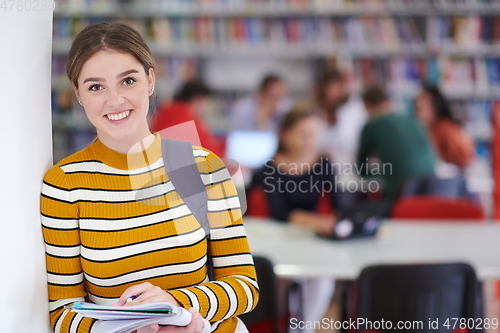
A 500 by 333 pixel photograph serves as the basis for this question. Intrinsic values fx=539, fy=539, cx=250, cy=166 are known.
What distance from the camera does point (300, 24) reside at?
215 inches

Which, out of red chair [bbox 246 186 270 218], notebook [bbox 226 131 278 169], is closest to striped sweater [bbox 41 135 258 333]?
red chair [bbox 246 186 270 218]

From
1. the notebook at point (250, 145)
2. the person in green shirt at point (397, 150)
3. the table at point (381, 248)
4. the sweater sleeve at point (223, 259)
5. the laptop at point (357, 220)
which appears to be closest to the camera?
the sweater sleeve at point (223, 259)

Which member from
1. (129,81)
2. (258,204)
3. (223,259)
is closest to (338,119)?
(258,204)

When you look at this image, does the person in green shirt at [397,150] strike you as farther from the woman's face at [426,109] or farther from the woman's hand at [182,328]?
the woman's hand at [182,328]

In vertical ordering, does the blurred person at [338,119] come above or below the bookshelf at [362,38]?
below

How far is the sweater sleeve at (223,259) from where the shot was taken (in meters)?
0.92

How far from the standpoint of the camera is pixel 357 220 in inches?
99.3

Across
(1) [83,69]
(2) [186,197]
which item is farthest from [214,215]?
(1) [83,69]

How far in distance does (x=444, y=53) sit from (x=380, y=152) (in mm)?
2010

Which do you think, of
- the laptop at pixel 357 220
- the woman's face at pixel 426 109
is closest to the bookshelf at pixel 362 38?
the woman's face at pixel 426 109

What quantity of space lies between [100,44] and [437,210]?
258 cm

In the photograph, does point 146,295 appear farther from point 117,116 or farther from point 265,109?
point 265,109

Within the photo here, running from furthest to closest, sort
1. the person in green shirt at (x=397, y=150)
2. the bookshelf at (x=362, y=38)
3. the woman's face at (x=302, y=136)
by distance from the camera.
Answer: the bookshelf at (x=362, y=38), the person in green shirt at (x=397, y=150), the woman's face at (x=302, y=136)

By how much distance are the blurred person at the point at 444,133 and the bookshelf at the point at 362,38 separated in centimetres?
75
